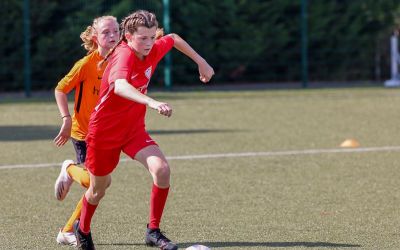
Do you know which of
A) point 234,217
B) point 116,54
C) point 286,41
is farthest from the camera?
point 286,41

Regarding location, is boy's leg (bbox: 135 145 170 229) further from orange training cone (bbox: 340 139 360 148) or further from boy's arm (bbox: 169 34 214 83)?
orange training cone (bbox: 340 139 360 148)

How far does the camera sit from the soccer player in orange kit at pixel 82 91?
7781 millimetres

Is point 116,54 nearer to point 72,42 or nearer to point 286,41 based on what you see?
point 72,42

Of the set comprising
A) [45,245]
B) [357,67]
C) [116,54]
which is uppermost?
[116,54]

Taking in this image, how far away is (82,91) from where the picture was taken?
803 cm

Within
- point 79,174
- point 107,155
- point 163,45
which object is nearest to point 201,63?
point 163,45

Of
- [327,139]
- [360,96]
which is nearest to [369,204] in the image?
[327,139]

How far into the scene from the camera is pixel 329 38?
26.1 meters

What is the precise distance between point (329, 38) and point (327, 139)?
12019 millimetres

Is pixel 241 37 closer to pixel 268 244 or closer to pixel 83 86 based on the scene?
pixel 83 86

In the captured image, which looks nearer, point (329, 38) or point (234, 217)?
point (234, 217)

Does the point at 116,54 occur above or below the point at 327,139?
above

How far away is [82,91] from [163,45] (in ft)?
3.14

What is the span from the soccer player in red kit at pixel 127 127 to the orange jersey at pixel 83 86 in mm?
717
